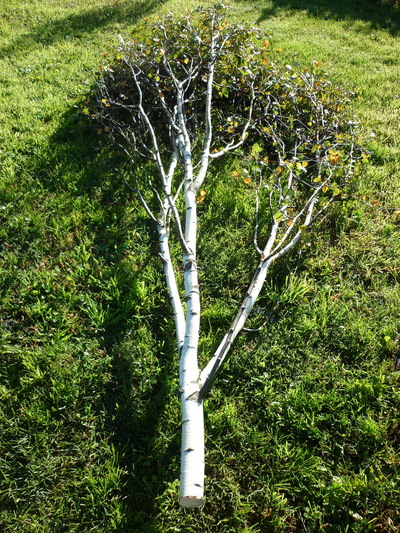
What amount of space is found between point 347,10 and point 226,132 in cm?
883

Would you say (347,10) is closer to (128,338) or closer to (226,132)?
(226,132)

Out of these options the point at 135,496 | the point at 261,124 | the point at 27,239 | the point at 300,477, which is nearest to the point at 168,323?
the point at 135,496

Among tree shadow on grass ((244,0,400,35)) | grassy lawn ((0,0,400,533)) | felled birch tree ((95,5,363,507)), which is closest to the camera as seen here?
grassy lawn ((0,0,400,533))

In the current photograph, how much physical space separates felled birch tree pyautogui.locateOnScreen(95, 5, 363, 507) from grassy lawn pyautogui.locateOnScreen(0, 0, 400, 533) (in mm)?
318

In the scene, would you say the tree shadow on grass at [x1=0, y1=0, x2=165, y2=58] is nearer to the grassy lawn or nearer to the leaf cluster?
the leaf cluster

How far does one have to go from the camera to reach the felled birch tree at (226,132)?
12.9 feet

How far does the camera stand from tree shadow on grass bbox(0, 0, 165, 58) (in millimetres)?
7922

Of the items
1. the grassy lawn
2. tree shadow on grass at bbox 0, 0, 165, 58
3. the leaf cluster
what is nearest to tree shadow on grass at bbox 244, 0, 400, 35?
tree shadow on grass at bbox 0, 0, 165, 58

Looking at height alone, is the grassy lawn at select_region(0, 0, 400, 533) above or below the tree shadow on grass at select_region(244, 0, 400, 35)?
below

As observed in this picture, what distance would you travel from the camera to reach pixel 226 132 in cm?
527

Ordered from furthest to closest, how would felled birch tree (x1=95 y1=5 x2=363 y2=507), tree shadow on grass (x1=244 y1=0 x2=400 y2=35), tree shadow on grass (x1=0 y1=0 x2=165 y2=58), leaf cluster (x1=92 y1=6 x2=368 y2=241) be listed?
tree shadow on grass (x1=244 y1=0 x2=400 y2=35) → tree shadow on grass (x1=0 y1=0 x2=165 y2=58) → leaf cluster (x1=92 y1=6 x2=368 y2=241) → felled birch tree (x1=95 y1=5 x2=363 y2=507)

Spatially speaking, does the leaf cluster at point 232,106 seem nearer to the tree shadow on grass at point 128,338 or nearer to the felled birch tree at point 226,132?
the felled birch tree at point 226,132

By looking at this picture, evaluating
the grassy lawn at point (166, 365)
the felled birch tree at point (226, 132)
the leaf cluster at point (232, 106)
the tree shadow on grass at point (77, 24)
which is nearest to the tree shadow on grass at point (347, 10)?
the tree shadow on grass at point (77, 24)

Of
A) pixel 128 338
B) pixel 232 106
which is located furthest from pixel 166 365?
pixel 232 106
